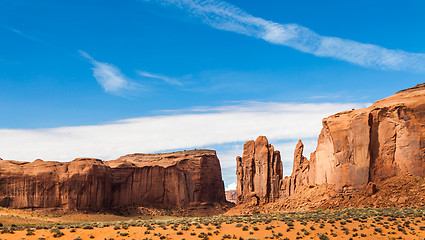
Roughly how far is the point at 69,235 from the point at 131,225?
669cm

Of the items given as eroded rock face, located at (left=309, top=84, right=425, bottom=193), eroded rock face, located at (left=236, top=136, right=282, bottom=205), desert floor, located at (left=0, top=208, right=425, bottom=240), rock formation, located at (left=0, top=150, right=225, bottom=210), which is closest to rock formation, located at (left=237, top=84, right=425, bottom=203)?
eroded rock face, located at (left=309, top=84, right=425, bottom=193)

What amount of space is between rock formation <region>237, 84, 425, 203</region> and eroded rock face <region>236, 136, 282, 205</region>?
47.4 ft

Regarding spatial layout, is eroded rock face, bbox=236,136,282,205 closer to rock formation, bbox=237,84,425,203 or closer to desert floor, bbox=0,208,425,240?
rock formation, bbox=237,84,425,203

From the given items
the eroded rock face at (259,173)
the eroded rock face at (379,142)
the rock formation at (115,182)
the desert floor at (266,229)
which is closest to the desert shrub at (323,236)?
the desert floor at (266,229)

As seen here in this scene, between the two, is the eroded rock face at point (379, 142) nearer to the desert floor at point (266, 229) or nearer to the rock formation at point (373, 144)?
the rock formation at point (373, 144)

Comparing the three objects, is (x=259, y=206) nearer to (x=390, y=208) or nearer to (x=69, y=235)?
(x=390, y=208)

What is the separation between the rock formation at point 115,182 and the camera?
84438 mm

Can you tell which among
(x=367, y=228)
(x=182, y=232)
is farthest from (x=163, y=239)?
(x=367, y=228)

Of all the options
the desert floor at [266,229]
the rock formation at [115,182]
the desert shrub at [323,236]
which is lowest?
the desert shrub at [323,236]

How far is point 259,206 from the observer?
79.6 meters

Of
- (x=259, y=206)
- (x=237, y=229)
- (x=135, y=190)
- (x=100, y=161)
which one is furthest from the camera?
(x=135, y=190)

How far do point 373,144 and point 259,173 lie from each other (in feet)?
89.2

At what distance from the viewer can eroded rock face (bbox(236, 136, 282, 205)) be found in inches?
3199

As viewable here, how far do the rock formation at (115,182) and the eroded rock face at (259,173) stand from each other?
2214cm
